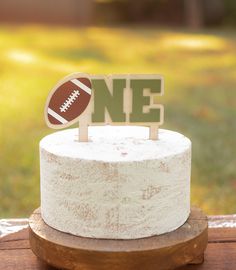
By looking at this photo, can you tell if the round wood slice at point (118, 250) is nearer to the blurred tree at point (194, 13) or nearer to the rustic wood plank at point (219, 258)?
the rustic wood plank at point (219, 258)

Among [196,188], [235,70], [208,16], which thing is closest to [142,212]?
[196,188]

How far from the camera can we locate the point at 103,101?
2.19 metres

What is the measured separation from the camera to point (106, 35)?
42.1 ft

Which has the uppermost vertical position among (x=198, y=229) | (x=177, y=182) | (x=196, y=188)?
(x=177, y=182)

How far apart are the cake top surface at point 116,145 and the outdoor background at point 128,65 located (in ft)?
5.12

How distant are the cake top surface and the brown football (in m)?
0.09

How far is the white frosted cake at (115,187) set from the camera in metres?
2.03

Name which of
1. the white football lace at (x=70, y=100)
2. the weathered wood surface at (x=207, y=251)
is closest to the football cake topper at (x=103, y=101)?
the white football lace at (x=70, y=100)

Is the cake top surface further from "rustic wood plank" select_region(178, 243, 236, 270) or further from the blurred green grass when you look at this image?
the blurred green grass

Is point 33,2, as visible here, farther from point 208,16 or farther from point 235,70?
point 235,70

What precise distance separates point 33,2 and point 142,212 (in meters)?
11.9

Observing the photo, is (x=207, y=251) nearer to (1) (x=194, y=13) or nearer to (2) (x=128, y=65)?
(2) (x=128, y=65)

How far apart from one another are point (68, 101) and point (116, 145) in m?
0.23

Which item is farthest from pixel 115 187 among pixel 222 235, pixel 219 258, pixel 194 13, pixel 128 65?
pixel 194 13
